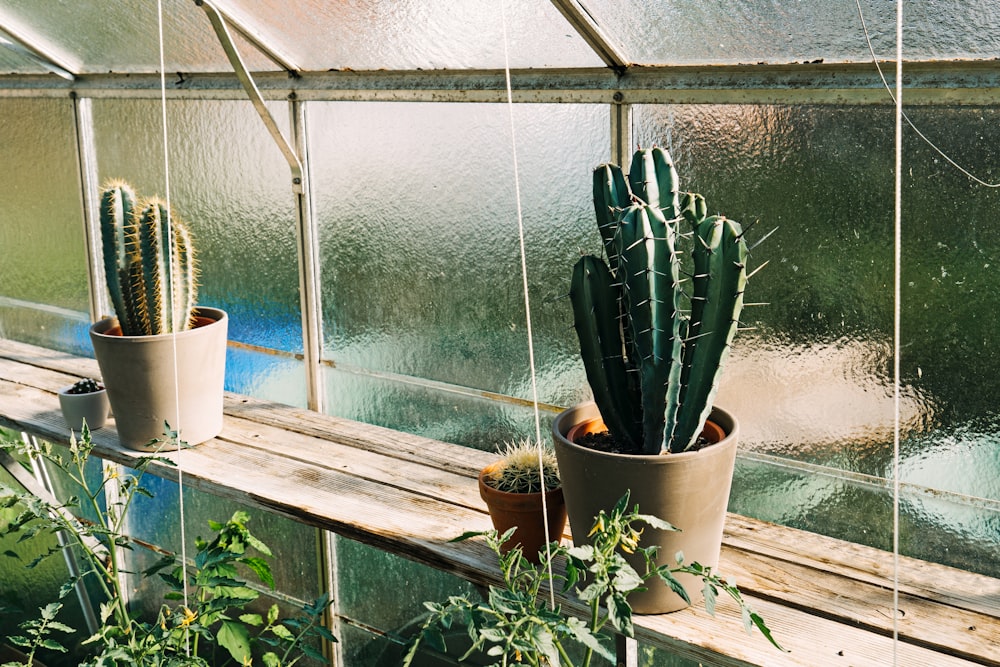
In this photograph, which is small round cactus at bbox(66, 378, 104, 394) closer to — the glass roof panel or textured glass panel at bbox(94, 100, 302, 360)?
textured glass panel at bbox(94, 100, 302, 360)

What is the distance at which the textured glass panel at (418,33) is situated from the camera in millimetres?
1760

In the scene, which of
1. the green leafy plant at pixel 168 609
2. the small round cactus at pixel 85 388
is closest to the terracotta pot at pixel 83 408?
the small round cactus at pixel 85 388

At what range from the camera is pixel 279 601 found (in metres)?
2.73

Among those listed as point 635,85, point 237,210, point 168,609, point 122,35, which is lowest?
point 168,609

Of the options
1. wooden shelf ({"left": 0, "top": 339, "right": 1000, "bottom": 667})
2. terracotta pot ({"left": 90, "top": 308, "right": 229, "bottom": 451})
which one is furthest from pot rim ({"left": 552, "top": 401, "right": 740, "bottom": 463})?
terracotta pot ({"left": 90, "top": 308, "right": 229, "bottom": 451})

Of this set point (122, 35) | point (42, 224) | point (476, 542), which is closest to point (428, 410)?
point (476, 542)

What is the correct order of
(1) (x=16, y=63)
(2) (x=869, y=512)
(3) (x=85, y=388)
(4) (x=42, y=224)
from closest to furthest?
(2) (x=869, y=512) < (3) (x=85, y=388) < (1) (x=16, y=63) < (4) (x=42, y=224)

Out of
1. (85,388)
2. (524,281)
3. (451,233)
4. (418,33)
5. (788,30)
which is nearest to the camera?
(524,281)

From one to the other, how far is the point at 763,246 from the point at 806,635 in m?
0.66

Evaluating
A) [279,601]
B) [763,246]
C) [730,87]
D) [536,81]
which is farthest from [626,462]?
[279,601]

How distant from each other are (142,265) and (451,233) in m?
0.62

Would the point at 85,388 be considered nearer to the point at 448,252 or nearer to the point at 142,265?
the point at 142,265

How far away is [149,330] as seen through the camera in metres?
2.04

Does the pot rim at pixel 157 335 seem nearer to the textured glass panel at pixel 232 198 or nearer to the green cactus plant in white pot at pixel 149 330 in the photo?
the green cactus plant in white pot at pixel 149 330
